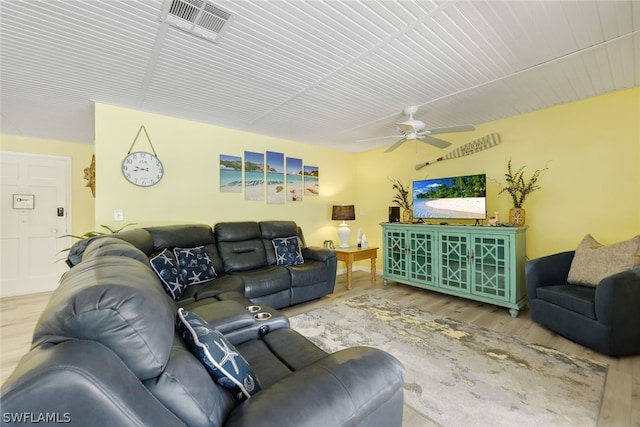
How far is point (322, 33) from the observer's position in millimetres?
1789

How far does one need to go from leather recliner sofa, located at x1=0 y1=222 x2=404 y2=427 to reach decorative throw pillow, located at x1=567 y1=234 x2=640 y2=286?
2.60 meters

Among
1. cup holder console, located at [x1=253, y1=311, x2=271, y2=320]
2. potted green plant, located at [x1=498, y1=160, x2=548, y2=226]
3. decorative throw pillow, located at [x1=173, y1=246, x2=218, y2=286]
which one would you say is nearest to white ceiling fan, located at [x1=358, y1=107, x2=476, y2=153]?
potted green plant, located at [x1=498, y1=160, x2=548, y2=226]

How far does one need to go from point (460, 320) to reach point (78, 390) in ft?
10.4

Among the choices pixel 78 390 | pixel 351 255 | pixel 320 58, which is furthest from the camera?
pixel 351 255

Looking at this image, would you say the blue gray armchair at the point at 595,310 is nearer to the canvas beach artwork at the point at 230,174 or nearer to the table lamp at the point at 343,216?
the table lamp at the point at 343,216

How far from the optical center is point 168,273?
96.0 inches

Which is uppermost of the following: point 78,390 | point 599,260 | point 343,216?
point 343,216

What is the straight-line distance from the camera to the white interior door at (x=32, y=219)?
12.6 ft

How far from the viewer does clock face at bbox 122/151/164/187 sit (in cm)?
302

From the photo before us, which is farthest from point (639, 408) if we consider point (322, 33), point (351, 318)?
point (322, 33)

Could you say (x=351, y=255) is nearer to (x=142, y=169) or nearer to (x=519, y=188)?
(x=519, y=188)

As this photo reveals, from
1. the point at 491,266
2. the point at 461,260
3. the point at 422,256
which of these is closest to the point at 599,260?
the point at 491,266

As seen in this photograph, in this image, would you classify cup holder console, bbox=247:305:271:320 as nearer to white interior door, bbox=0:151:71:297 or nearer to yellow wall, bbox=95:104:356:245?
yellow wall, bbox=95:104:356:245

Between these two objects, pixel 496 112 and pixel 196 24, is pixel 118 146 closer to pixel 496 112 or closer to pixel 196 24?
pixel 196 24
